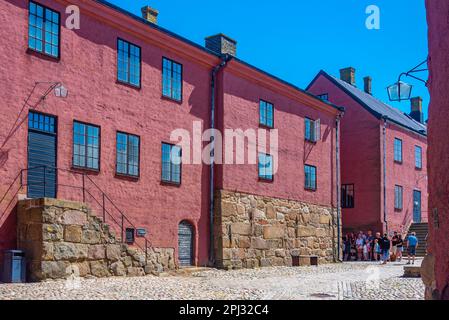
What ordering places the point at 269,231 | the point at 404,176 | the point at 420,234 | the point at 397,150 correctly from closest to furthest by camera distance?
the point at 269,231 < the point at 420,234 < the point at 397,150 < the point at 404,176

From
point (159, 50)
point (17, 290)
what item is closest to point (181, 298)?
point (17, 290)

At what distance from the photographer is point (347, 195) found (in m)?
32.2

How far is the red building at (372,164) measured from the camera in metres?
31.5

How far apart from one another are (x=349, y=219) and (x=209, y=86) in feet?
47.0

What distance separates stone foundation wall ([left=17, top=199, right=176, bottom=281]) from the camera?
13.7m

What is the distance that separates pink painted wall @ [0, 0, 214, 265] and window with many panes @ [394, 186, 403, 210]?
15680 mm

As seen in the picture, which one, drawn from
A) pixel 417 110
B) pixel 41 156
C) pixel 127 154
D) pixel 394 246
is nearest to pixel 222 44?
pixel 127 154

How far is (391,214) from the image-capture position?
32.0m

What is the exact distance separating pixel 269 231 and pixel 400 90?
11.8 m

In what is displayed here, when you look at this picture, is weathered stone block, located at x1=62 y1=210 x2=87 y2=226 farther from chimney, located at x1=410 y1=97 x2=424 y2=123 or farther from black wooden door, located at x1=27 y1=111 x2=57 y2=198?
Result: chimney, located at x1=410 y1=97 x2=424 y2=123

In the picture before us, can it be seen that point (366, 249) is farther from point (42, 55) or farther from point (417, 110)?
point (42, 55)
